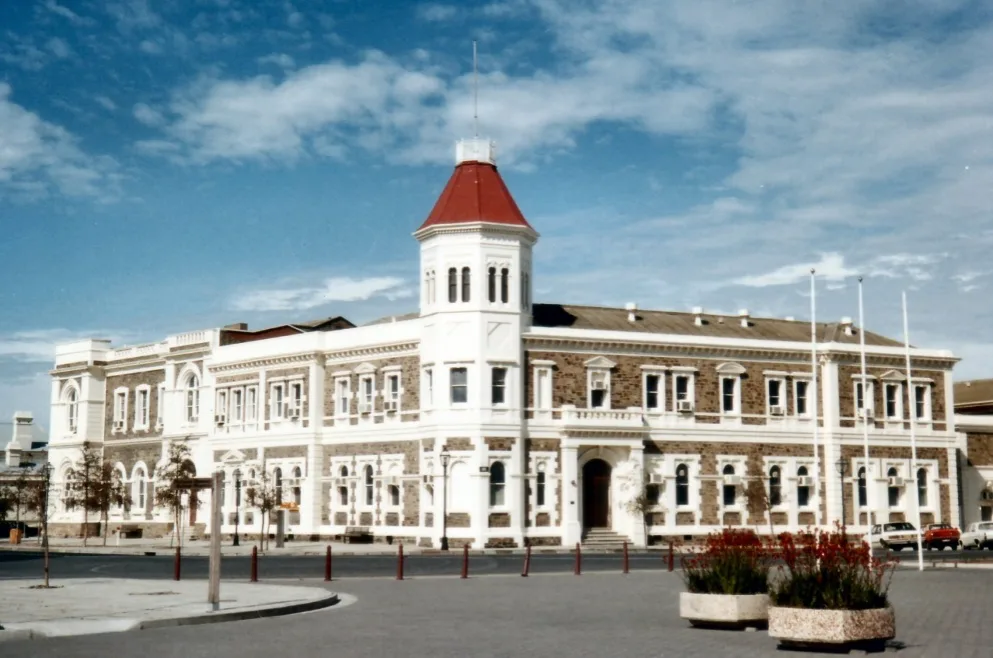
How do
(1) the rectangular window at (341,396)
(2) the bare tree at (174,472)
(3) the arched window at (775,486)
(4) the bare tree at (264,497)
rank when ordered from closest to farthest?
(4) the bare tree at (264,497) < (3) the arched window at (775,486) < (1) the rectangular window at (341,396) < (2) the bare tree at (174,472)

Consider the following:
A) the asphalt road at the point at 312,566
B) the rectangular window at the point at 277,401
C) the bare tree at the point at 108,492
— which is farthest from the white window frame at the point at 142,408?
the asphalt road at the point at 312,566

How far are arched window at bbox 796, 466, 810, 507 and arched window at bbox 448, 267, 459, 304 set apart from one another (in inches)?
757

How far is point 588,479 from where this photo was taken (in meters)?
59.2

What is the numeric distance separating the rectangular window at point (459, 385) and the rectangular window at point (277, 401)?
42.0 feet

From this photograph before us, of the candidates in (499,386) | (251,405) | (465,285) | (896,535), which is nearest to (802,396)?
(896,535)

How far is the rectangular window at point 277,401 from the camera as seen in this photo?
220 feet

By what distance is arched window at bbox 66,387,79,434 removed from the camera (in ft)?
269

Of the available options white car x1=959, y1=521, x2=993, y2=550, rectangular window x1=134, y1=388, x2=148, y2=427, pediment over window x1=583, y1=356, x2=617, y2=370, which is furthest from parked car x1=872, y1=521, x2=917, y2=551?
rectangular window x1=134, y1=388, x2=148, y2=427

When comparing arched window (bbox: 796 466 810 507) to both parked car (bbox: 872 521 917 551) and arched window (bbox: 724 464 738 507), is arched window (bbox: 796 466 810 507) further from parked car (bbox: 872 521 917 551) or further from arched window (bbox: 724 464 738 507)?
parked car (bbox: 872 521 917 551)

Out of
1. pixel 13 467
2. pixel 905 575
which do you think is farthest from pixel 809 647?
pixel 13 467

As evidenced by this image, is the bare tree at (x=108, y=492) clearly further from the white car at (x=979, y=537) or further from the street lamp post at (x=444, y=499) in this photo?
the white car at (x=979, y=537)

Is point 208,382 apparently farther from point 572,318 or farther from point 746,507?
point 746,507

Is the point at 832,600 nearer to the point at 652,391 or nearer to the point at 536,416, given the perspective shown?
the point at 536,416

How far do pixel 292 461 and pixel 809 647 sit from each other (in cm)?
5088
